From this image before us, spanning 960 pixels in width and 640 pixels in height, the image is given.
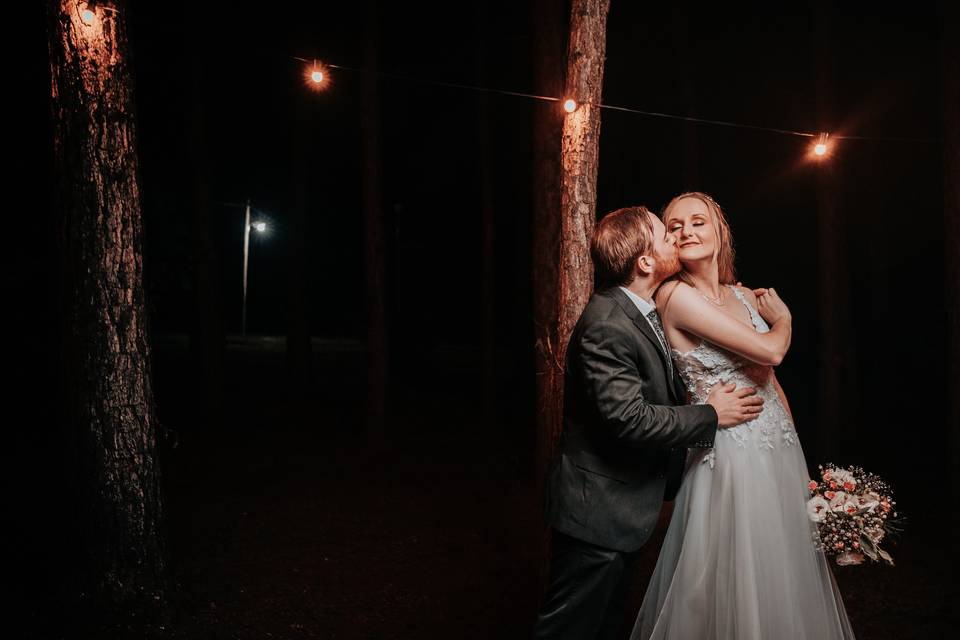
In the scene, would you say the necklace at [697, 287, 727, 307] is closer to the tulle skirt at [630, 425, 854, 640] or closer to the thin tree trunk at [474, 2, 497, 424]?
the tulle skirt at [630, 425, 854, 640]

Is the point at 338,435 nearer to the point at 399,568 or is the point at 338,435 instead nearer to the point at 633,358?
the point at 399,568

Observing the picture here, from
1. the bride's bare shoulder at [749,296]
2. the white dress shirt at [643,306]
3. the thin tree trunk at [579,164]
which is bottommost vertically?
the white dress shirt at [643,306]

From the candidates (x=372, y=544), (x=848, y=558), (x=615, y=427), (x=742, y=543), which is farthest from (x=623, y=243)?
(x=372, y=544)

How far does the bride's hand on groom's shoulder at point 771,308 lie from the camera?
316cm

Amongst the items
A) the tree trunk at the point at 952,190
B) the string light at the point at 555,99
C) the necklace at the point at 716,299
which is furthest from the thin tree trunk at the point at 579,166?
the tree trunk at the point at 952,190

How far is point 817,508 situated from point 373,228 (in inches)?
318

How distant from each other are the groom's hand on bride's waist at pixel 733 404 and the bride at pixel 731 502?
0.17 m

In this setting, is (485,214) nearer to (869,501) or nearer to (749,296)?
(749,296)

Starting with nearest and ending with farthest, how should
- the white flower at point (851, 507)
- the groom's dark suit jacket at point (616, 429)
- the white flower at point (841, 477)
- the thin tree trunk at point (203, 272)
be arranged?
the groom's dark suit jacket at point (616, 429), the white flower at point (851, 507), the white flower at point (841, 477), the thin tree trunk at point (203, 272)

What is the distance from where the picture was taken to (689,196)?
322 centimetres

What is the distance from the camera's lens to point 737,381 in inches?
122

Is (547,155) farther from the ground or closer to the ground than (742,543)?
farther from the ground

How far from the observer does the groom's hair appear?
113 inches

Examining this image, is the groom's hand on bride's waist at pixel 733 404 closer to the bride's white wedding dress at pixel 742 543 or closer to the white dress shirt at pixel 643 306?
the bride's white wedding dress at pixel 742 543
